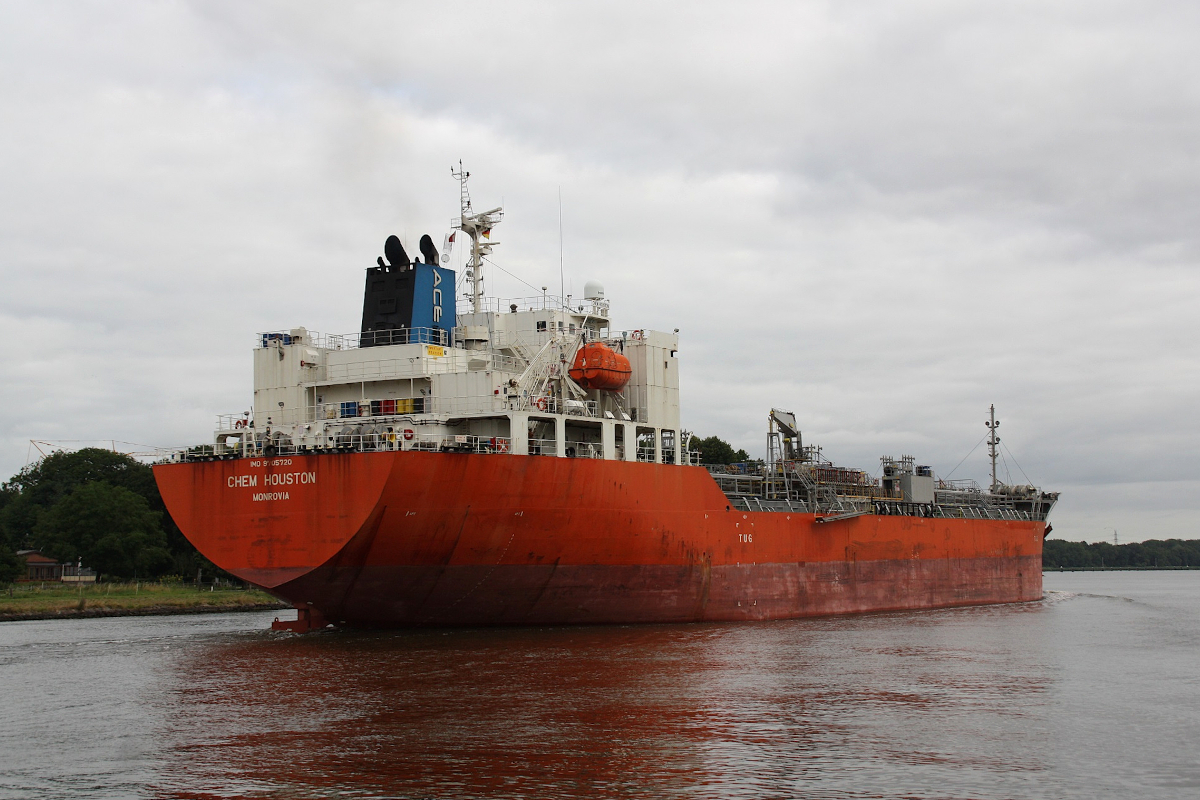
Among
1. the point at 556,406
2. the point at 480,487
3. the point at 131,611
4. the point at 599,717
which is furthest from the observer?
the point at 131,611

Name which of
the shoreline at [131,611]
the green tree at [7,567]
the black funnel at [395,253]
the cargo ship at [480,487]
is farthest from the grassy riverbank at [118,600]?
the black funnel at [395,253]

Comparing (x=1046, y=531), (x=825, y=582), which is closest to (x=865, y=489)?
(x=825, y=582)

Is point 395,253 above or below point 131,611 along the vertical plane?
above

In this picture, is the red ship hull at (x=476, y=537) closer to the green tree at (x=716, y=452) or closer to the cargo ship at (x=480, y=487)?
the cargo ship at (x=480, y=487)

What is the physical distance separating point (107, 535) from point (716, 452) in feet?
118

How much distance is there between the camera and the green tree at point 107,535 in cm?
5341

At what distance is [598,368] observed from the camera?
28297 mm

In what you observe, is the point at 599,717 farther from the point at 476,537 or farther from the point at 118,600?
the point at 118,600

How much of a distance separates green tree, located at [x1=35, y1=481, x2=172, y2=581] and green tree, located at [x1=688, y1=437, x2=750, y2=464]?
31086 millimetres

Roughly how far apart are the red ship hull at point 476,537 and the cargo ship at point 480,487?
5cm

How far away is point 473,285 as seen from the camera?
1254 inches

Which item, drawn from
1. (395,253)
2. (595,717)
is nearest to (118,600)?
(395,253)

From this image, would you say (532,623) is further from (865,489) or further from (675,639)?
(865,489)

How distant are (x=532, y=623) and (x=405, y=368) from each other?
21.5ft
